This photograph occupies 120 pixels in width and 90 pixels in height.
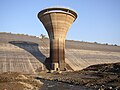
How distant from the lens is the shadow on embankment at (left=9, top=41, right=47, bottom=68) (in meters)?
48.2

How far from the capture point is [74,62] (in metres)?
51.7

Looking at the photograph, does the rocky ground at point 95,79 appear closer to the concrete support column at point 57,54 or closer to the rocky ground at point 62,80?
the rocky ground at point 62,80

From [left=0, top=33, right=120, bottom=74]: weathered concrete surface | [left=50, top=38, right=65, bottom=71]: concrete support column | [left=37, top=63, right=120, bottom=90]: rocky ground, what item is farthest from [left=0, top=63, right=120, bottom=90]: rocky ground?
[left=50, top=38, right=65, bottom=71]: concrete support column

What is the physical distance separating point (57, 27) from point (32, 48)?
12580 millimetres

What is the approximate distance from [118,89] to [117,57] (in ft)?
174

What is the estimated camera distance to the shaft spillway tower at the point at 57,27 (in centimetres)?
4278

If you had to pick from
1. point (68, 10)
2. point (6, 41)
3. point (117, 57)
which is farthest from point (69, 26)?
point (117, 57)

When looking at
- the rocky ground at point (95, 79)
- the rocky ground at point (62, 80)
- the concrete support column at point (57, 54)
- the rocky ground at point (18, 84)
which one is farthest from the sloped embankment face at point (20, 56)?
the rocky ground at point (18, 84)

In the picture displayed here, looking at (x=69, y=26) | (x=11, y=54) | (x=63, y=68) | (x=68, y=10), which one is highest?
(x=68, y=10)

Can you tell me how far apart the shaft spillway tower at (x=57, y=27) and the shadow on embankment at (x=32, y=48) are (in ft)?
12.4

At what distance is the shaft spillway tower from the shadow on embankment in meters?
3.78

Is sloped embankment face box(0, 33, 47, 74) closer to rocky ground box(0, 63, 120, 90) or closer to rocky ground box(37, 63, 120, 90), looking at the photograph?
rocky ground box(37, 63, 120, 90)

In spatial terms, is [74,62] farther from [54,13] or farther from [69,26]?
[54,13]

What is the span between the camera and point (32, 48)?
52.8 metres
